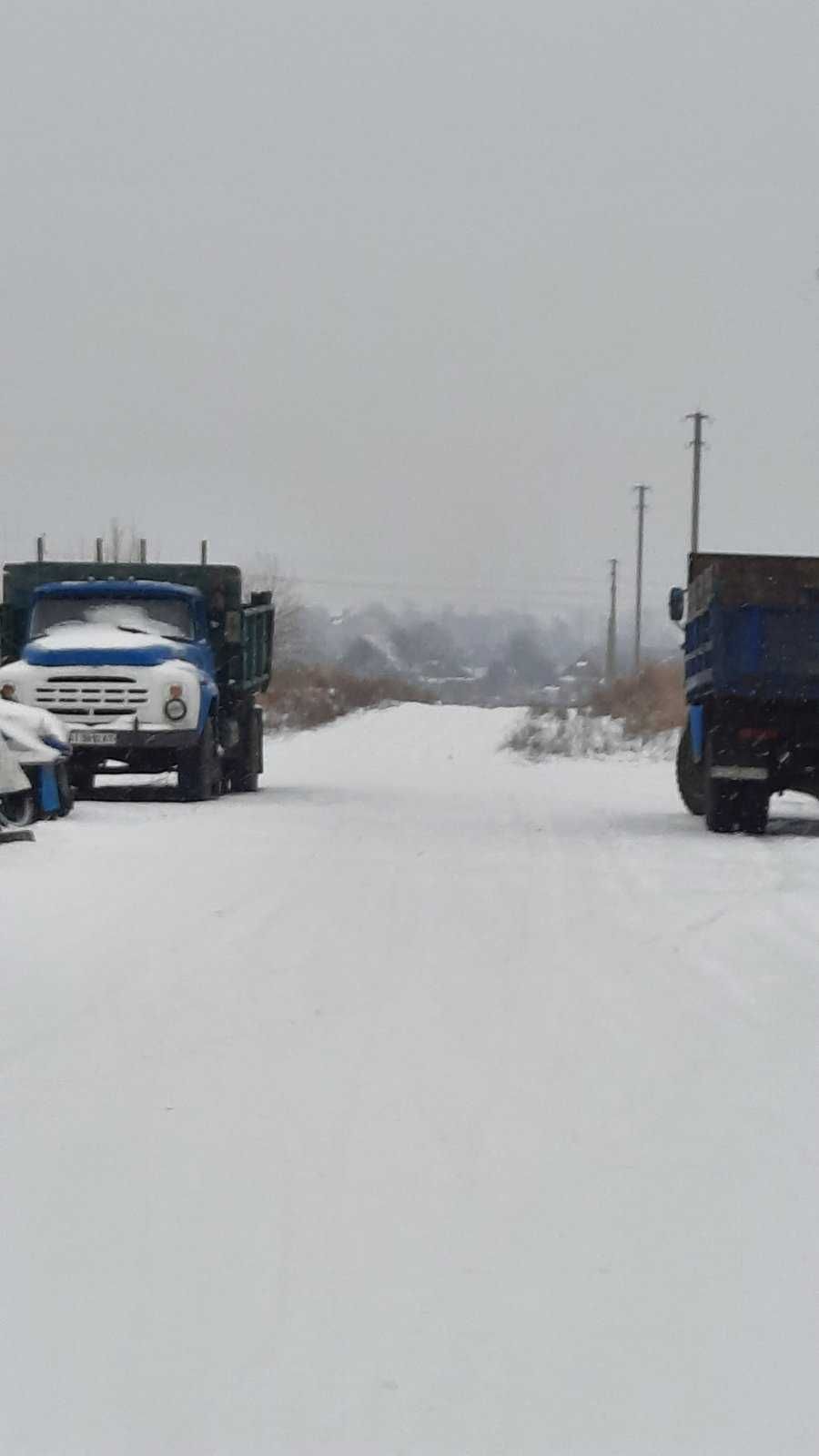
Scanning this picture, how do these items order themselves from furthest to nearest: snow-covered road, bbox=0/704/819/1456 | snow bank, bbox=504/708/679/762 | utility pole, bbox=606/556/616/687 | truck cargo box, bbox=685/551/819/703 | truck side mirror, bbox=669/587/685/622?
utility pole, bbox=606/556/616/687 → snow bank, bbox=504/708/679/762 → truck side mirror, bbox=669/587/685/622 → truck cargo box, bbox=685/551/819/703 → snow-covered road, bbox=0/704/819/1456

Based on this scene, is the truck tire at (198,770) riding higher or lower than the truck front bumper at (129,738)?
lower

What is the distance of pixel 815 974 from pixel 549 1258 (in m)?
4.31

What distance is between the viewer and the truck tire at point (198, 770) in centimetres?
2034

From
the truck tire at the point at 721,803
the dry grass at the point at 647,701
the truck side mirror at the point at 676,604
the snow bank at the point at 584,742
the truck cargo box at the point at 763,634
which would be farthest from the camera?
the dry grass at the point at 647,701

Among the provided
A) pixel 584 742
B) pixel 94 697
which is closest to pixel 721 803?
pixel 94 697

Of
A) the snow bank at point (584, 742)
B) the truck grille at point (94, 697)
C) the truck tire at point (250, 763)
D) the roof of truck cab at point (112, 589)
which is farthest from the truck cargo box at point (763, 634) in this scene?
the snow bank at point (584, 742)

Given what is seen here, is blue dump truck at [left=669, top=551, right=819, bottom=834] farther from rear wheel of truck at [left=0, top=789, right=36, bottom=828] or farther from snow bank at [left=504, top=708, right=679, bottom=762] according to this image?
snow bank at [left=504, top=708, right=679, bottom=762]

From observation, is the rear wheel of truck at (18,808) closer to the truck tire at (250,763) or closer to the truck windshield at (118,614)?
the truck windshield at (118,614)

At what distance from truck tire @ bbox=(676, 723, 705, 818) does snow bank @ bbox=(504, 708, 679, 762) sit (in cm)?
1546

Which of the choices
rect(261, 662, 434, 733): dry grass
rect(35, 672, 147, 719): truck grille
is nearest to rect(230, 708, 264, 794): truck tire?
rect(35, 672, 147, 719): truck grille

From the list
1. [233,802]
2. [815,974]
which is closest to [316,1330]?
[815,974]

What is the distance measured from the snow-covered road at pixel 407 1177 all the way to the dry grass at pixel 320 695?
130 feet

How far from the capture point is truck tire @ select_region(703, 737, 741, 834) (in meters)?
16.4

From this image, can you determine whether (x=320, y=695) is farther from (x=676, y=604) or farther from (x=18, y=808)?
(x=18, y=808)
